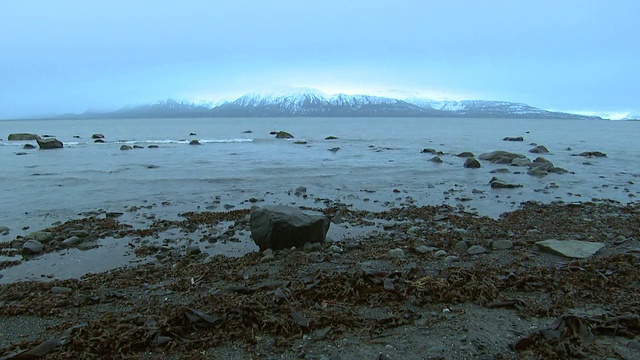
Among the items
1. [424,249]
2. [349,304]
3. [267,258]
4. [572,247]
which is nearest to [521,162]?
[572,247]

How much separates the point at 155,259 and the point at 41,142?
42.4 m

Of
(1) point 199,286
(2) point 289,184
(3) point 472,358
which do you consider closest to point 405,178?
(2) point 289,184

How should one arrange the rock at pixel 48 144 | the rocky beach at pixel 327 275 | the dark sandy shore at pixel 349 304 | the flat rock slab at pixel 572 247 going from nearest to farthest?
the dark sandy shore at pixel 349 304 → the rocky beach at pixel 327 275 → the flat rock slab at pixel 572 247 → the rock at pixel 48 144

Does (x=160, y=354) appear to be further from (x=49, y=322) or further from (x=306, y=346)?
(x=49, y=322)

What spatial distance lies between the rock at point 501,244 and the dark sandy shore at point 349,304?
5 centimetres

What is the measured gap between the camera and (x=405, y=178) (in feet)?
72.8

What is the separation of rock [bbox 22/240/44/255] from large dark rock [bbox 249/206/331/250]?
193 inches

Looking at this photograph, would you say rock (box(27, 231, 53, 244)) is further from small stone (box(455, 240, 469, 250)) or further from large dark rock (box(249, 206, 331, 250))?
small stone (box(455, 240, 469, 250))

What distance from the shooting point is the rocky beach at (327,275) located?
4.89 metres

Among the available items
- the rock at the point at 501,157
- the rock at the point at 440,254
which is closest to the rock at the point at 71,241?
the rock at the point at 440,254

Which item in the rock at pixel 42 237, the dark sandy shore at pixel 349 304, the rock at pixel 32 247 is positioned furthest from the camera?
the rock at pixel 42 237

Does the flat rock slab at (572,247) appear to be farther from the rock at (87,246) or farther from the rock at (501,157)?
the rock at (501,157)

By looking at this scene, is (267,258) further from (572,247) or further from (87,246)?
(572,247)

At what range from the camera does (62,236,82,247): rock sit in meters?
10.2
